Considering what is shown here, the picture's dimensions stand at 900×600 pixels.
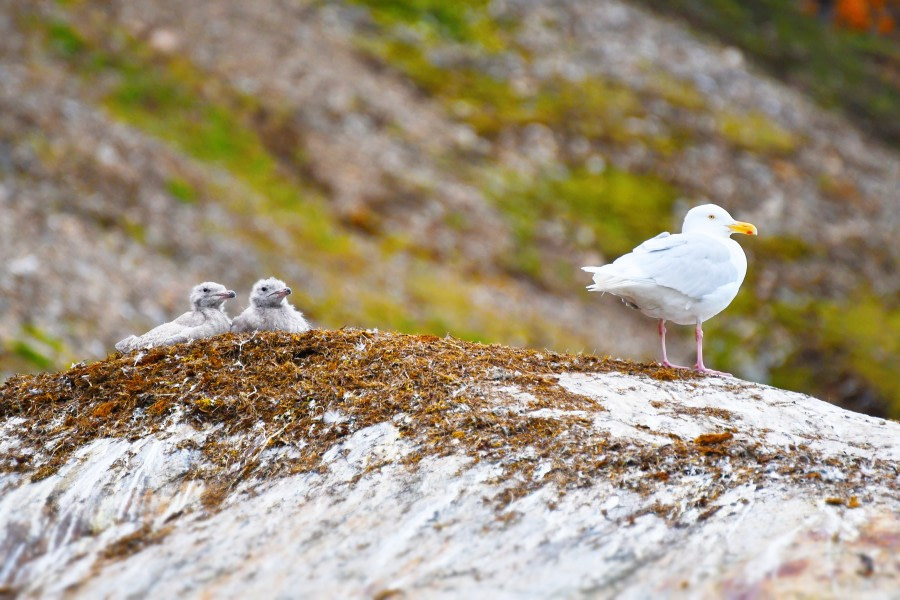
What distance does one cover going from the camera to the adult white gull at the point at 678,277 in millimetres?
10547

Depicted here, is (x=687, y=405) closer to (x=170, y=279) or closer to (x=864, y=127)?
(x=170, y=279)

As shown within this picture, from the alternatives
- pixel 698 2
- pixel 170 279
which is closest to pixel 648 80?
pixel 698 2

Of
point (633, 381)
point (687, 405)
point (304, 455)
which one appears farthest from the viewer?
point (633, 381)

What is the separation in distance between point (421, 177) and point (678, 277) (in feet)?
75.4

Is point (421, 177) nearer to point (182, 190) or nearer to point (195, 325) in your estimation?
point (182, 190)

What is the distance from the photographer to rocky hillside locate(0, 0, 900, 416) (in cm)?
2644

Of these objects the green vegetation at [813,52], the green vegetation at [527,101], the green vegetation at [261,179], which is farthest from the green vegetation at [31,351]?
the green vegetation at [813,52]

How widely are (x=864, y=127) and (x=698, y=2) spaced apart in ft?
35.2

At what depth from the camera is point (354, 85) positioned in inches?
1394

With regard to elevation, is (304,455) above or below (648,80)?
below

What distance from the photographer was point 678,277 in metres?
10.6

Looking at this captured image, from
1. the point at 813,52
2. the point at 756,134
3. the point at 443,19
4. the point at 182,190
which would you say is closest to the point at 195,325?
the point at 182,190

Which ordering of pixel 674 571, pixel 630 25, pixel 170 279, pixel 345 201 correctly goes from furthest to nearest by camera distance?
pixel 630 25
pixel 345 201
pixel 170 279
pixel 674 571

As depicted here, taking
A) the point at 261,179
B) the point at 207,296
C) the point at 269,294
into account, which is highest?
the point at 261,179
